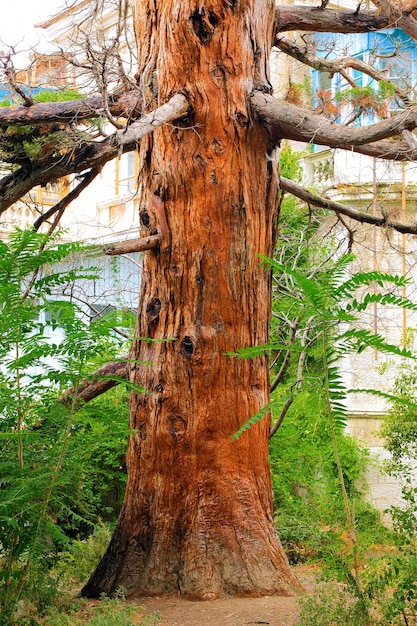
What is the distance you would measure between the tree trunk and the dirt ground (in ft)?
0.48

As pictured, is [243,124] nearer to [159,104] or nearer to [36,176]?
[159,104]

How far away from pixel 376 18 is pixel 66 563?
5836mm

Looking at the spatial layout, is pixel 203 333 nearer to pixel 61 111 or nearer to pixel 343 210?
pixel 61 111

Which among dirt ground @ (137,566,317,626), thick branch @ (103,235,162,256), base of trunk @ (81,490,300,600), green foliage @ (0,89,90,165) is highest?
green foliage @ (0,89,90,165)

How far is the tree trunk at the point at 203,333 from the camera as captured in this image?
273 inches

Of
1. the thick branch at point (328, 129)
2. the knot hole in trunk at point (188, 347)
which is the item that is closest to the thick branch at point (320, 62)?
the thick branch at point (328, 129)

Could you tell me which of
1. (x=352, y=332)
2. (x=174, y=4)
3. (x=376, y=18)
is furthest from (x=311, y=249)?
(x=352, y=332)

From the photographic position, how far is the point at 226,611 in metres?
6.31

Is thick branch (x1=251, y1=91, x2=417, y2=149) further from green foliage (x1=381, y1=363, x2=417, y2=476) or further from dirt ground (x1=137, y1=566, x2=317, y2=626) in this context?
green foliage (x1=381, y1=363, x2=417, y2=476)

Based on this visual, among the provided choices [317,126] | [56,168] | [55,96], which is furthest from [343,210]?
[55,96]

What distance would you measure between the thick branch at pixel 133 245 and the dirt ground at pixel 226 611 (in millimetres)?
2577

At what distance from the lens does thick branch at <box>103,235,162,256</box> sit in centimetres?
657

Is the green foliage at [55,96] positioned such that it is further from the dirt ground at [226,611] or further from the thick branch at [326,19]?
the dirt ground at [226,611]

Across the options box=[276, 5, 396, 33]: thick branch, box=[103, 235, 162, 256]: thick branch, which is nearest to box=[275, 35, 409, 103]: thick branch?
box=[276, 5, 396, 33]: thick branch
